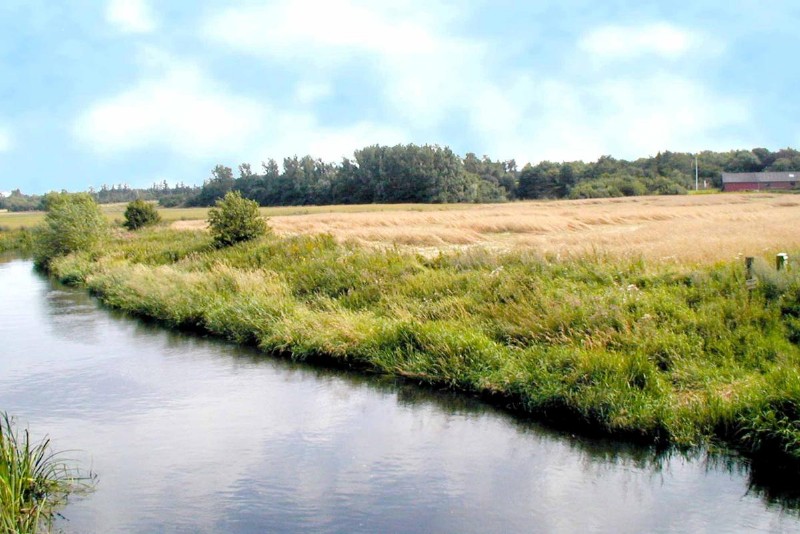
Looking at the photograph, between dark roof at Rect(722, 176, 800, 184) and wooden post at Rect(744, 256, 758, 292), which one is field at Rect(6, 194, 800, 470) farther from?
dark roof at Rect(722, 176, 800, 184)

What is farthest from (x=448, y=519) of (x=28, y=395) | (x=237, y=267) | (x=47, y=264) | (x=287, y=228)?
(x=47, y=264)

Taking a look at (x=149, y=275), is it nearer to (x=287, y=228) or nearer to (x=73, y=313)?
(x=73, y=313)

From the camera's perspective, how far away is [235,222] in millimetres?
28703

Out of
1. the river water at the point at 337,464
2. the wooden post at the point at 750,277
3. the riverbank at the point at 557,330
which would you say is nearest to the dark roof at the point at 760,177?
the riverbank at the point at 557,330

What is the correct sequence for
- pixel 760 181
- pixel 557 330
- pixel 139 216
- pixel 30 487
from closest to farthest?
pixel 30 487 < pixel 557 330 < pixel 139 216 < pixel 760 181

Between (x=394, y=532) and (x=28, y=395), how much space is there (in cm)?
892

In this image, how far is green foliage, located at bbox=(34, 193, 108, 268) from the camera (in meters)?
39.2

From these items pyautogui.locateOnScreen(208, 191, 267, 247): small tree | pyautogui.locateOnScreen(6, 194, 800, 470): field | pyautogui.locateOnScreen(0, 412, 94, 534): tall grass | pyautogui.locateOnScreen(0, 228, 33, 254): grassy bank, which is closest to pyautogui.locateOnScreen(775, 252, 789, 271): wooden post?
pyautogui.locateOnScreen(6, 194, 800, 470): field

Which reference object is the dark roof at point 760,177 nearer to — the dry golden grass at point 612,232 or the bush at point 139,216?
the dry golden grass at point 612,232

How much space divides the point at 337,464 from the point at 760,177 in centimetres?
8536

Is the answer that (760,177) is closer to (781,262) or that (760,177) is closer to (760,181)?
(760,181)

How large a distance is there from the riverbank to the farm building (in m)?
74.2

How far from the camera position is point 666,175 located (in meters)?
92.7

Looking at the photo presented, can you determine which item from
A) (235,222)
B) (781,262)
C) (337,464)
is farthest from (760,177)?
(337,464)
